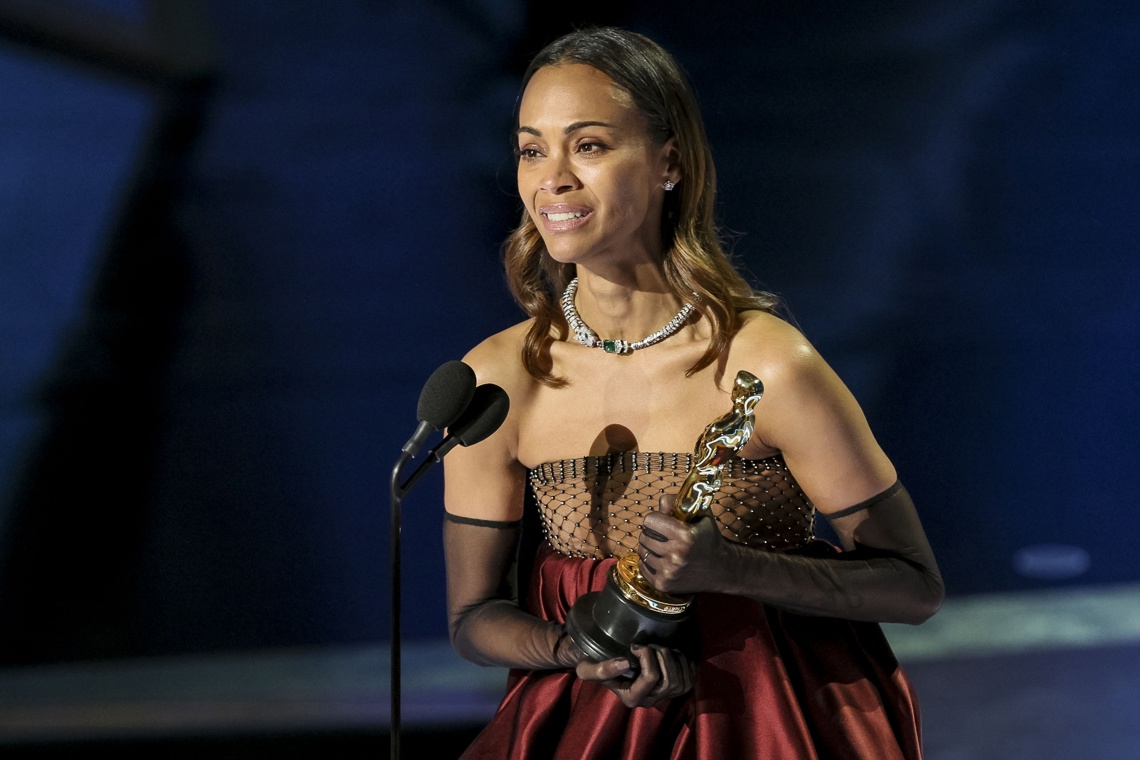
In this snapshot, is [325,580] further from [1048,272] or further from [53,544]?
[1048,272]

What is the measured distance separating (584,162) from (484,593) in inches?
23.6

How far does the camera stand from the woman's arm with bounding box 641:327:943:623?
148 centimetres

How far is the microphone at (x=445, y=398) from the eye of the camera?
1.36 meters

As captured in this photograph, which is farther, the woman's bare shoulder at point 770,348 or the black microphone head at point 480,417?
the woman's bare shoulder at point 770,348

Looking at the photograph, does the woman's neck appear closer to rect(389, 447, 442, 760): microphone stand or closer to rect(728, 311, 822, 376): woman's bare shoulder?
rect(728, 311, 822, 376): woman's bare shoulder

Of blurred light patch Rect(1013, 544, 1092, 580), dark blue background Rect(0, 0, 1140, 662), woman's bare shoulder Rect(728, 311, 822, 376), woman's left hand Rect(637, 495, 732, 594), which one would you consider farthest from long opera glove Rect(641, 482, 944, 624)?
blurred light patch Rect(1013, 544, 1092, 580)

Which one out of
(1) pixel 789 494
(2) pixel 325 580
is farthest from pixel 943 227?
(2) pixel 325 580

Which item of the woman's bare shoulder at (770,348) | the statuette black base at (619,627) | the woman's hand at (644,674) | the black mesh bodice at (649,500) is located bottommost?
the woman's hand at (644,674)

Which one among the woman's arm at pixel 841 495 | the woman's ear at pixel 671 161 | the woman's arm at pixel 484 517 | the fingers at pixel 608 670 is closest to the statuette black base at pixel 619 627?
the fingers at pixel 608 670

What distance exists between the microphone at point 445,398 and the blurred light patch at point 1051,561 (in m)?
1.67

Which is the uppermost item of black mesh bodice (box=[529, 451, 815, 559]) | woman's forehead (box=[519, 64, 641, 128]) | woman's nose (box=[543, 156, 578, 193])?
woman's forehead (box=[519, 64, 641, 128])

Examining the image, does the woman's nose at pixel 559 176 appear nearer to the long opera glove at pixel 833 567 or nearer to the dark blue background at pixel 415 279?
the long opera glove at pixel 833 567

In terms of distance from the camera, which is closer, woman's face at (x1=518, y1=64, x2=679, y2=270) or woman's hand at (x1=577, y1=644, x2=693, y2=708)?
woman's hand at (x1=577, y1=644, x2=693, y2=708)

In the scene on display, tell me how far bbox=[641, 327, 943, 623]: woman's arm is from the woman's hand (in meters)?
0.18
